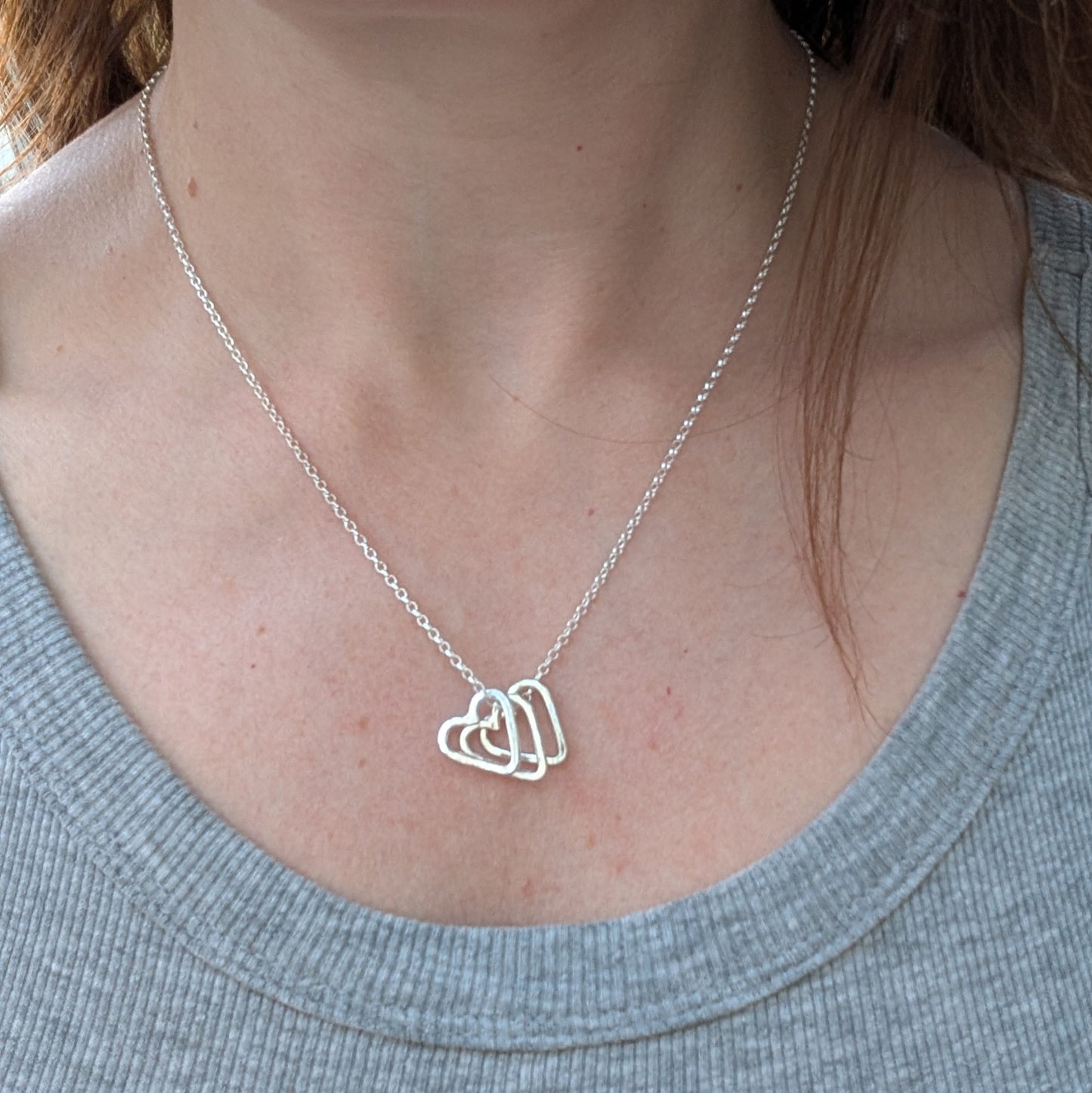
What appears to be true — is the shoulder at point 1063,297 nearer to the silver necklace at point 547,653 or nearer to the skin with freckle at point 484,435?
the skin with freckle at point 484,435

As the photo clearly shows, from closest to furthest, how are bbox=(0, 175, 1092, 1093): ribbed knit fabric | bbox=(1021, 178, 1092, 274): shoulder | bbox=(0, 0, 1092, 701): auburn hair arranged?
bbox=(0, 175, 1092, 1093): ribbed knit fabric < bbox=(0, 0, 1092, 701): auburn hair < bbox=(1021, 178, 1092, 274): shoulder

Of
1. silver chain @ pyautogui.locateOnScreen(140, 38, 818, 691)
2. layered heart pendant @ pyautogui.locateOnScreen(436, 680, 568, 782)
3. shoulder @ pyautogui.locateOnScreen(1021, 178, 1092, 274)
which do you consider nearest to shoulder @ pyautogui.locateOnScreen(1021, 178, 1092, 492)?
shoulder @ pyautogui.locateOnScreen(1021, 178, 1092, 274)

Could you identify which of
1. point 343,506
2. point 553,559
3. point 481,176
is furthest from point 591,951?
point 481,176

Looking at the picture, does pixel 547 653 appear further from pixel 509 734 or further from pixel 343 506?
pixel 343 506

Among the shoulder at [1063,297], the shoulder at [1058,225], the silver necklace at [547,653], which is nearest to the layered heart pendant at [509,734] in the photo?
the silver necklace at [547,653]

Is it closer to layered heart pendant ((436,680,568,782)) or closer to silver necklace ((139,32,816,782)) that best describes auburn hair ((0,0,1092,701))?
silver necklace ((139,32,816,782))

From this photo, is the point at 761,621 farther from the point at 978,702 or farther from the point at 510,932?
→ the point at 510,932

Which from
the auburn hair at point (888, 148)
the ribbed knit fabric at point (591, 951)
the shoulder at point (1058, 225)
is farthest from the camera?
the shoulder at point (1058, 225)

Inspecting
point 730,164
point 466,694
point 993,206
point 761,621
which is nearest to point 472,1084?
point 466,694
